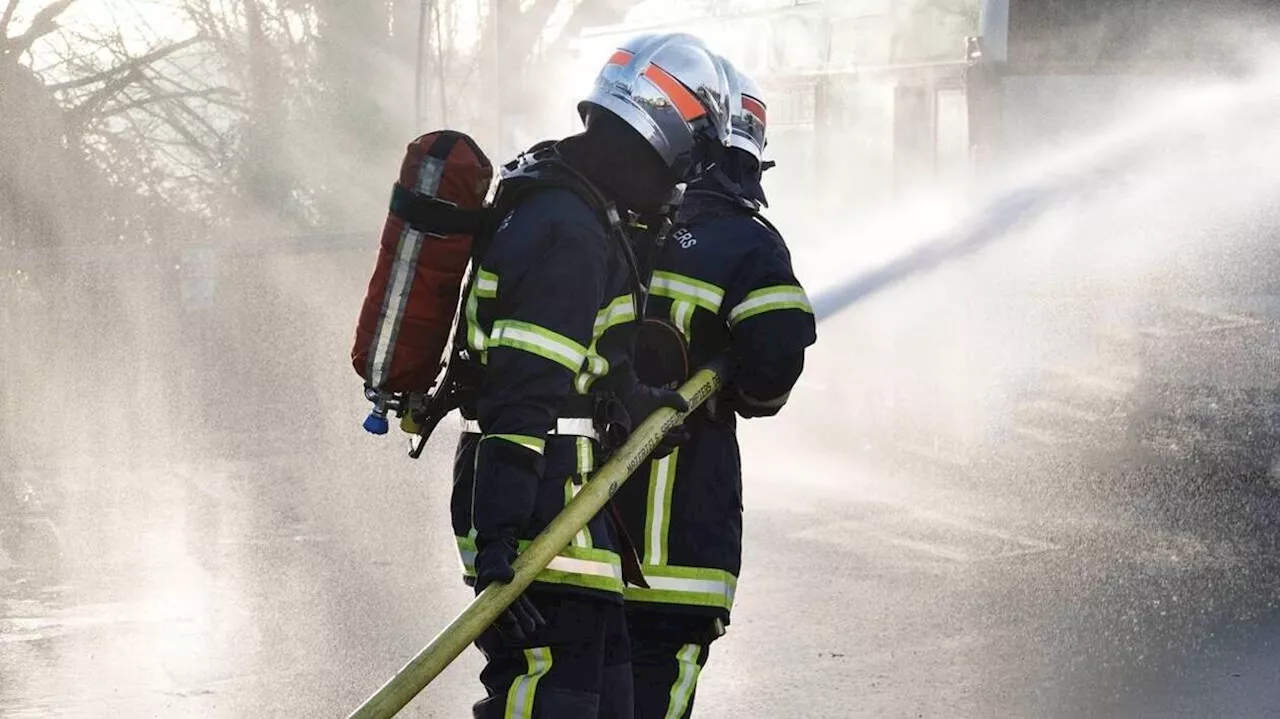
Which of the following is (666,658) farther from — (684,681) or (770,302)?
(770,302)

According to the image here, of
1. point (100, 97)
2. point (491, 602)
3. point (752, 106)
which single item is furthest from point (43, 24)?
point (491, 602)

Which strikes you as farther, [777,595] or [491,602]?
[777,595]

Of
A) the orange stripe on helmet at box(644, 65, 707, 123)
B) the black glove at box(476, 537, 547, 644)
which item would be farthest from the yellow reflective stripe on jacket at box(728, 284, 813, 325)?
the black glove at box(476, 537, 547, 644)

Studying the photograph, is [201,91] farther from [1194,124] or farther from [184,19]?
[1194,124]

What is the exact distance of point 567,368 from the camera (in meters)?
3.36

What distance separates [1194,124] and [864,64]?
2441 mm

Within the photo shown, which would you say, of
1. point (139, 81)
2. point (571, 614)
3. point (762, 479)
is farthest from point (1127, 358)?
point (139, 81)

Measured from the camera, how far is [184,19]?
20016 mm

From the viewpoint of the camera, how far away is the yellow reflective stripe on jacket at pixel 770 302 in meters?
3.76

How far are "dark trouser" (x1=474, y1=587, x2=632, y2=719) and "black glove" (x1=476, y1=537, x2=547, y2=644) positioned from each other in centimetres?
4

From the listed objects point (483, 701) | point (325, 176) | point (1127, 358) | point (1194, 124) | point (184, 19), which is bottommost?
point (483, 701)

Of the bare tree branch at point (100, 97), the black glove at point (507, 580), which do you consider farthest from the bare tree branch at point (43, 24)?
the black glove at point (507, 580)

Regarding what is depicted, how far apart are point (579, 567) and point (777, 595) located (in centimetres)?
320

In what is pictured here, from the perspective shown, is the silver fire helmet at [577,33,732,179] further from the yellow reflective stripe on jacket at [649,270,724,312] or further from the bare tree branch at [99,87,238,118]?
the bare tree branch at [99,87,238,118]
